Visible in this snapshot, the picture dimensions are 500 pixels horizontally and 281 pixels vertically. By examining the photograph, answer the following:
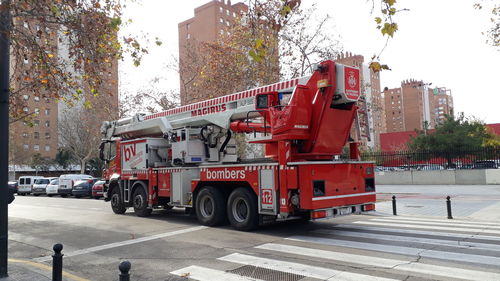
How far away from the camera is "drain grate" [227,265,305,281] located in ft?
18.9

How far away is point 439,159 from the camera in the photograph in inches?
1001

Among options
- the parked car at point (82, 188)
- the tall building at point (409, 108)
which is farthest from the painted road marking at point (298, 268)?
the tall building at point (409, 108)

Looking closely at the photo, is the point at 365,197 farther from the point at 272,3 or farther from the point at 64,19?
the point at 272,3

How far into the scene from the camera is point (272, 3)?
1894cm

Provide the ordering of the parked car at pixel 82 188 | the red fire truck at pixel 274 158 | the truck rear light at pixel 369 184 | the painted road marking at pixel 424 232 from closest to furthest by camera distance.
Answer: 1. the painted road marking at pixel 424 232
2. the red fire truck at pixel 274 158
3. the truck rear light at pixel 369 184
4. the parked car at pixel 82 188

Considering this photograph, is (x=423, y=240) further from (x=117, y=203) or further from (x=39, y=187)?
(x=39, y=187)

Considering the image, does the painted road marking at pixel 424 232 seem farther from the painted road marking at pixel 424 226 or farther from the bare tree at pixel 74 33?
the bare tree at pixel 74 33

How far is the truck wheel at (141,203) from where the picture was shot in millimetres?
13602

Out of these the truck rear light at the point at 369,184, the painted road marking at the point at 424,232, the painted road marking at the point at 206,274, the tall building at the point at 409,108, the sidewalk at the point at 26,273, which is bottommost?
the painted road marking at the point at 424,232

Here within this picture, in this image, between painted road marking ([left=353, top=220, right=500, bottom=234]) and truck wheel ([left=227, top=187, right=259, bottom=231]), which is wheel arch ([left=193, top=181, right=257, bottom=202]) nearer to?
truck wheel ([left=227, top=187, right=259, bottom=231])

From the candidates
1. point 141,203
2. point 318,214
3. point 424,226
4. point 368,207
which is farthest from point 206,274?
point 141,203

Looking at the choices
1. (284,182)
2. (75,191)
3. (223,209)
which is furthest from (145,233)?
(75,191)

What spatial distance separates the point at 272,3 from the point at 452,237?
14.0m

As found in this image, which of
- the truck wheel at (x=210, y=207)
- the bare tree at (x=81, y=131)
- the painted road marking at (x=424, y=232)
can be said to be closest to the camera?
the painted road marking at (x=424, y=232)
